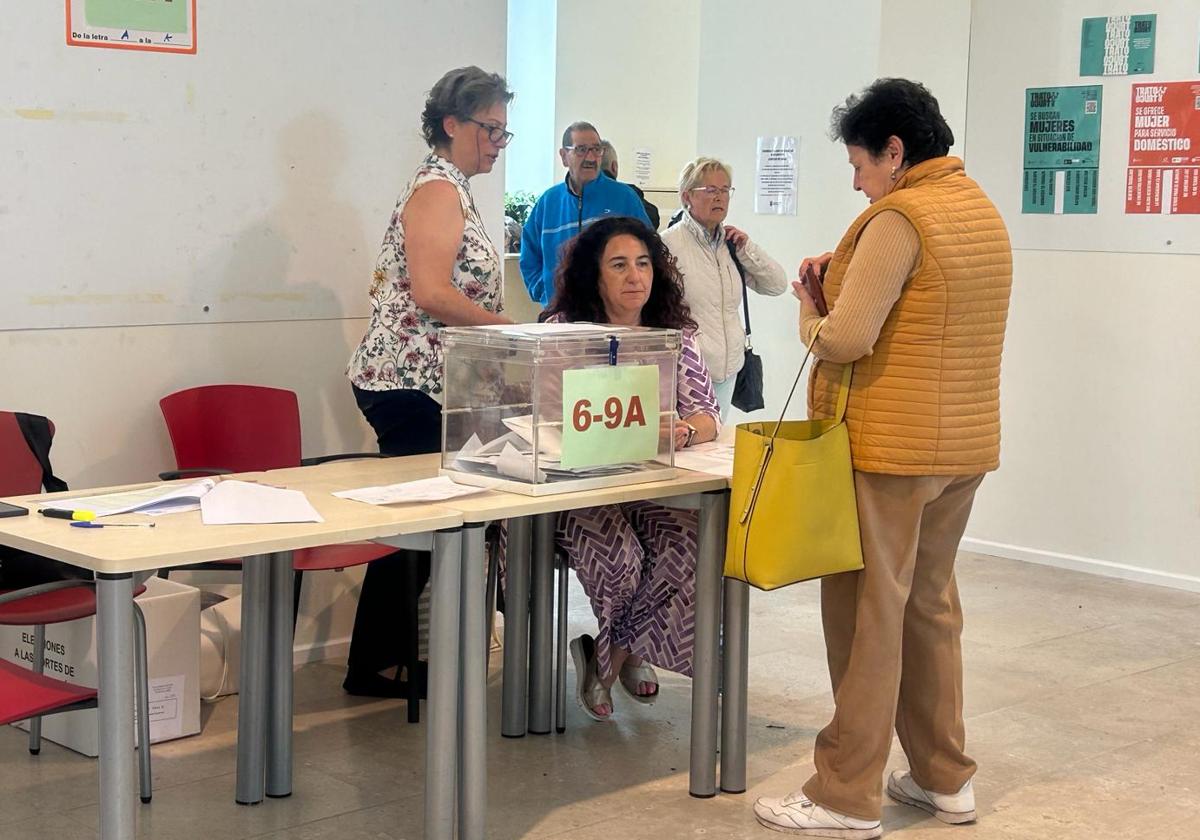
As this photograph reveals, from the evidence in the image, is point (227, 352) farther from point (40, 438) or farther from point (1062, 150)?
point (1062, 150)

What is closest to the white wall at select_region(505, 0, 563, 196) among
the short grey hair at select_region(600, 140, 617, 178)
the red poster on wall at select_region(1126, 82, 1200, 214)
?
the short grey hair at select_region(600, 140, 617, 178)

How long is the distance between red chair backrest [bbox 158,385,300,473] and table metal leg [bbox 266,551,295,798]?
818mm

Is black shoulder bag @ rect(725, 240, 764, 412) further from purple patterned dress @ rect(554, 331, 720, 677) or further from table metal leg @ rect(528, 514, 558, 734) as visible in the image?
table metal leg @ rect(528, 514, 558, 734)

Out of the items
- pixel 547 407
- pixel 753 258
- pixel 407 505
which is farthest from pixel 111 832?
pixel 753 258

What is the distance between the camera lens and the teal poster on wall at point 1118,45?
17.7ft

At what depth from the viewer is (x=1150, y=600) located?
17.5ft

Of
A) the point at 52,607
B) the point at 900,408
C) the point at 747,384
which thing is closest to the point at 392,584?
the point at 52,607

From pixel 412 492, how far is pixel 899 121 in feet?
3.96

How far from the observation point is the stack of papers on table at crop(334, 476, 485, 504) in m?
2.90

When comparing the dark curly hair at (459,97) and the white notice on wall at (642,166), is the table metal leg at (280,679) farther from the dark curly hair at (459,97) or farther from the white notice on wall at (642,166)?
the white notice on wall at (642,166)

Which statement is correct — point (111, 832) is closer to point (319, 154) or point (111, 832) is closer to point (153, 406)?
point (153, 406)

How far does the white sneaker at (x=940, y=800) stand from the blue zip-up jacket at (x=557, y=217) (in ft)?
8.97

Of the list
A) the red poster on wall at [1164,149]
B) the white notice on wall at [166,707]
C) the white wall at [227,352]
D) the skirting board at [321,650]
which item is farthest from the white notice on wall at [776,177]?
the white notice on wall at [166,707]

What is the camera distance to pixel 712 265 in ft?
17.6
